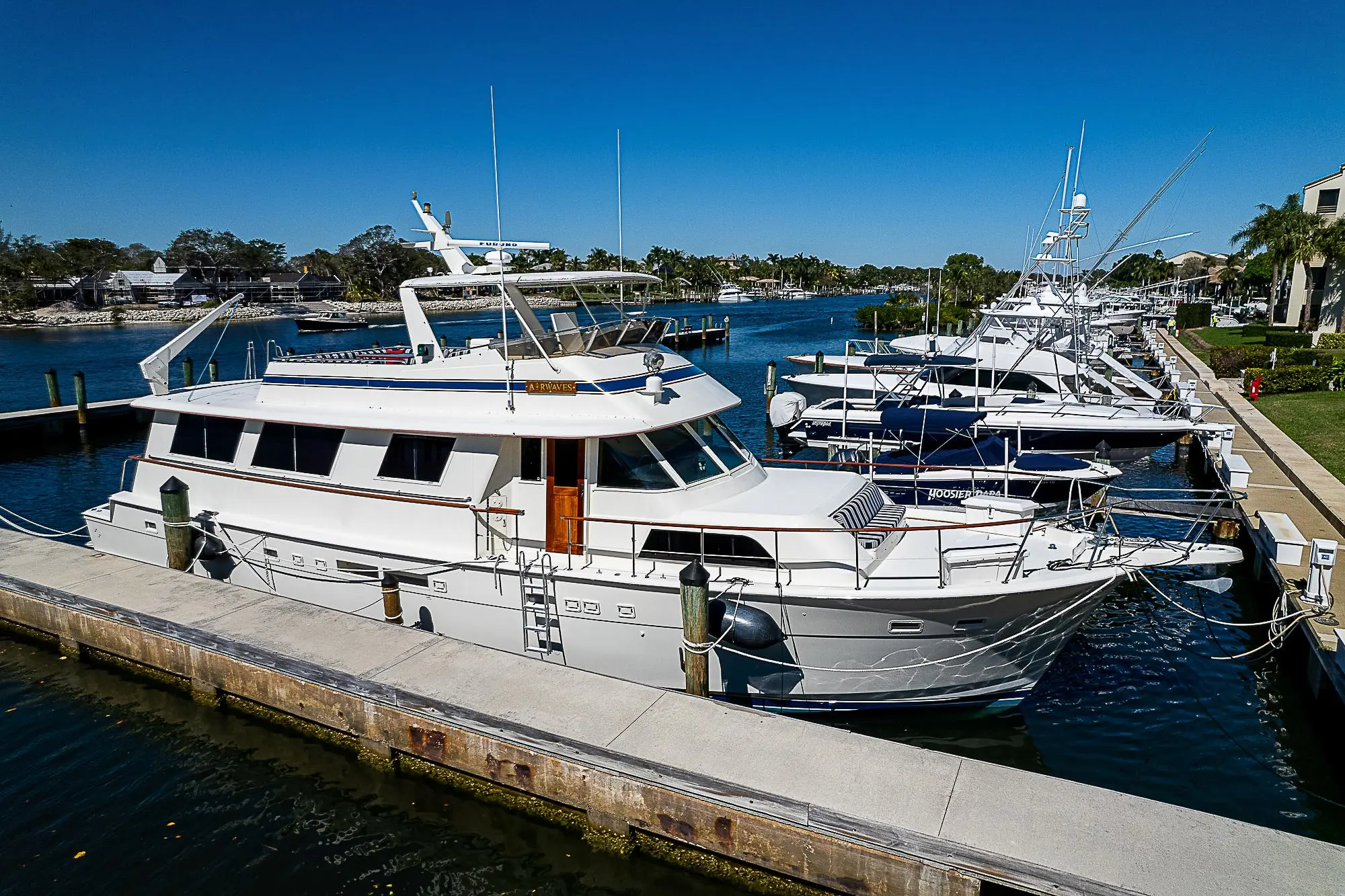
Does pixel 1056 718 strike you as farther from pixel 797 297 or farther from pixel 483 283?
pixel 797 297

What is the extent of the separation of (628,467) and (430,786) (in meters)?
3.76

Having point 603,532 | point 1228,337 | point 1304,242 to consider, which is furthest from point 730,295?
point 603,532

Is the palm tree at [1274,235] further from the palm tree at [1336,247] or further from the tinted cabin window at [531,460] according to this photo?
the tinted cabin window at [531,460]

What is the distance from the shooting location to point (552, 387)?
9336mm

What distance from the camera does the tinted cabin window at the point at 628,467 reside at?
9109 mm

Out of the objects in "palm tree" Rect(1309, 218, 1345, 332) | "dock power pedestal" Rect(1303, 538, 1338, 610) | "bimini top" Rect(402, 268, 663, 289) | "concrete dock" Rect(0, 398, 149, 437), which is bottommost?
"concrete dock" Rect(0, 398, 149, 437)

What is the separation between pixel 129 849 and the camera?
7.18 metres

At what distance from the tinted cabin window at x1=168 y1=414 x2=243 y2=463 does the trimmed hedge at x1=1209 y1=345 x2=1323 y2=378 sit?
3398cm

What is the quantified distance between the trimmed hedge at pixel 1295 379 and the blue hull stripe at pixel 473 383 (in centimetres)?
2469

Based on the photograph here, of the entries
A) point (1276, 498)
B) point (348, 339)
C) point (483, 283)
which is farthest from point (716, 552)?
point (348, 339)

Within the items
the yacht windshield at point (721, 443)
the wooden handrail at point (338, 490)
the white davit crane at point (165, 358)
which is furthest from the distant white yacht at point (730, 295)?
the yacht windshield at point (721, 443)

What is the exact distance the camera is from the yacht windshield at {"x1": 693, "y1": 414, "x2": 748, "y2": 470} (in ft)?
32.1

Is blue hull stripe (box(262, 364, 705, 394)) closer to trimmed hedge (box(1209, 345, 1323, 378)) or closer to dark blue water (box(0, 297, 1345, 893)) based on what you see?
dark blue water (box(0, 297, 1345, 893))

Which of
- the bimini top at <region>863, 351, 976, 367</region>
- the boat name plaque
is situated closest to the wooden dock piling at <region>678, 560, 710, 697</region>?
the boat name plaque
